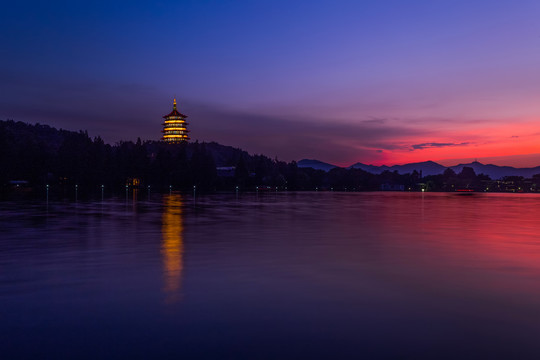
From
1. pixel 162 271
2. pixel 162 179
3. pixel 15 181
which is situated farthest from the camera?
pixel 162 179

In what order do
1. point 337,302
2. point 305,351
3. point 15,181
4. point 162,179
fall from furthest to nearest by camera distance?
point 162,179 < point 15,181 < point 337,302 < point 305,351

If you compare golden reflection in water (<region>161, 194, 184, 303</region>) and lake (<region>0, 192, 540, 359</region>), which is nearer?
lake (<region>0, 192, 540, 359</region>)

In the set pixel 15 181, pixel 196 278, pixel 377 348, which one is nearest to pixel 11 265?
pixel 196 278

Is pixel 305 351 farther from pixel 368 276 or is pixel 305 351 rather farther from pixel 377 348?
pixel 368 276

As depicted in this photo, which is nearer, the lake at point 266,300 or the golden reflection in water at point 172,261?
the lake at point 266,300

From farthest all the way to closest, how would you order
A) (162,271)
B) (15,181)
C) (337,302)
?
(15,181) < (162,271) < (337,302)

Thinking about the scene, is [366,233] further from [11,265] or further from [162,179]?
[162,179]

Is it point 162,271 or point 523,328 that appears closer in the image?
point 523,328

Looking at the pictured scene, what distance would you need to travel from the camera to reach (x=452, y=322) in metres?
8.26

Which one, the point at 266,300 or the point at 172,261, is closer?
the point at 266,300

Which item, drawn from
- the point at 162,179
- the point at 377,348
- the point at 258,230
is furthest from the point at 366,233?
the point at 162,179

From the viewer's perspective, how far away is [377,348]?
22.8 feet

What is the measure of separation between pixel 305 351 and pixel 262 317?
187cm

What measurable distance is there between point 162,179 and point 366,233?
135 meters
